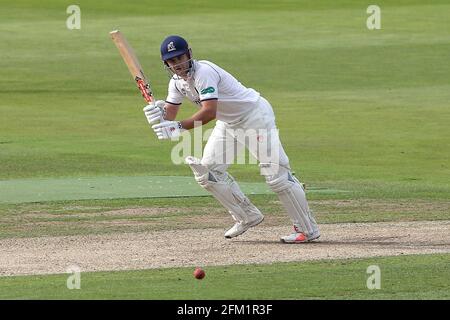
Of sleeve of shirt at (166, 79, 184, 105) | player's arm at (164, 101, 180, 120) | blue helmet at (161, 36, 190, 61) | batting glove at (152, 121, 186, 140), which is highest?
blue helmet at (161, 36, 190, 61)

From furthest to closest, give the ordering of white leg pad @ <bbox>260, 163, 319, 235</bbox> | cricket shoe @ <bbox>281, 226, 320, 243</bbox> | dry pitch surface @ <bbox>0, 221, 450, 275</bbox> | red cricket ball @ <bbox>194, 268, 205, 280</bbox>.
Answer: cricket shoe @ <bbox>281, 226, 320, 243</bbox>, white leg pad @ <bbox>260, 163, 319, 235</bbox>, dry pitch surface @ <bbox>0, 221, 450, 275</bbox>, red cricket ball @ <bbox>194, 268, 205, 280</bbox>

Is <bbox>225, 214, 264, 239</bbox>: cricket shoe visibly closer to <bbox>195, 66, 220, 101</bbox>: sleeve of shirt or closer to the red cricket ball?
<bbox>195, 66, 220, 101</bbox>: sleeve of shirt

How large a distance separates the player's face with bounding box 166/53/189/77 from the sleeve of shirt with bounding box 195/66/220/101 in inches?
6.1

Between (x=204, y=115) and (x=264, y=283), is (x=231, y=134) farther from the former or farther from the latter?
(x=264, y=283)

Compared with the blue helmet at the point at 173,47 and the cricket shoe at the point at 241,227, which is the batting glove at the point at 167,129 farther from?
the cricket shoe at the point at 241,227

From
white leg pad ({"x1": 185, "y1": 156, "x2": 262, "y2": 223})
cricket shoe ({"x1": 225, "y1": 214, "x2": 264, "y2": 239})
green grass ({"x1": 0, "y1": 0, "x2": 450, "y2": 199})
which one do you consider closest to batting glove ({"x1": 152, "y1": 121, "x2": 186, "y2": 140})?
white leg pad ({"x1": 185, "y1": 156, "x2": 262, "y2": 223})

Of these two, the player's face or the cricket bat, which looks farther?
the cricket bat

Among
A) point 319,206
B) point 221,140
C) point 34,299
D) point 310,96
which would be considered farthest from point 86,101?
point 34,299

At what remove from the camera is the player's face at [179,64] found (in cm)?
1182

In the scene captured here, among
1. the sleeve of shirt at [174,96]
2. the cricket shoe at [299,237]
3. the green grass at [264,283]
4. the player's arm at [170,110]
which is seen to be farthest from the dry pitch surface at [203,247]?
the sleeve of shirt at [174,96]

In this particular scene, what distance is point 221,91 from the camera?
1222 cm

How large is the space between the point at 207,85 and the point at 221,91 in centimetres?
38

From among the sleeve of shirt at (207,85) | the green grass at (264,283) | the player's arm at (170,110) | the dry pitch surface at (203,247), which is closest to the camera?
the green grass at (264,283)

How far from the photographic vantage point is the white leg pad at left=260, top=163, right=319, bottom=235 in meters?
12.2
